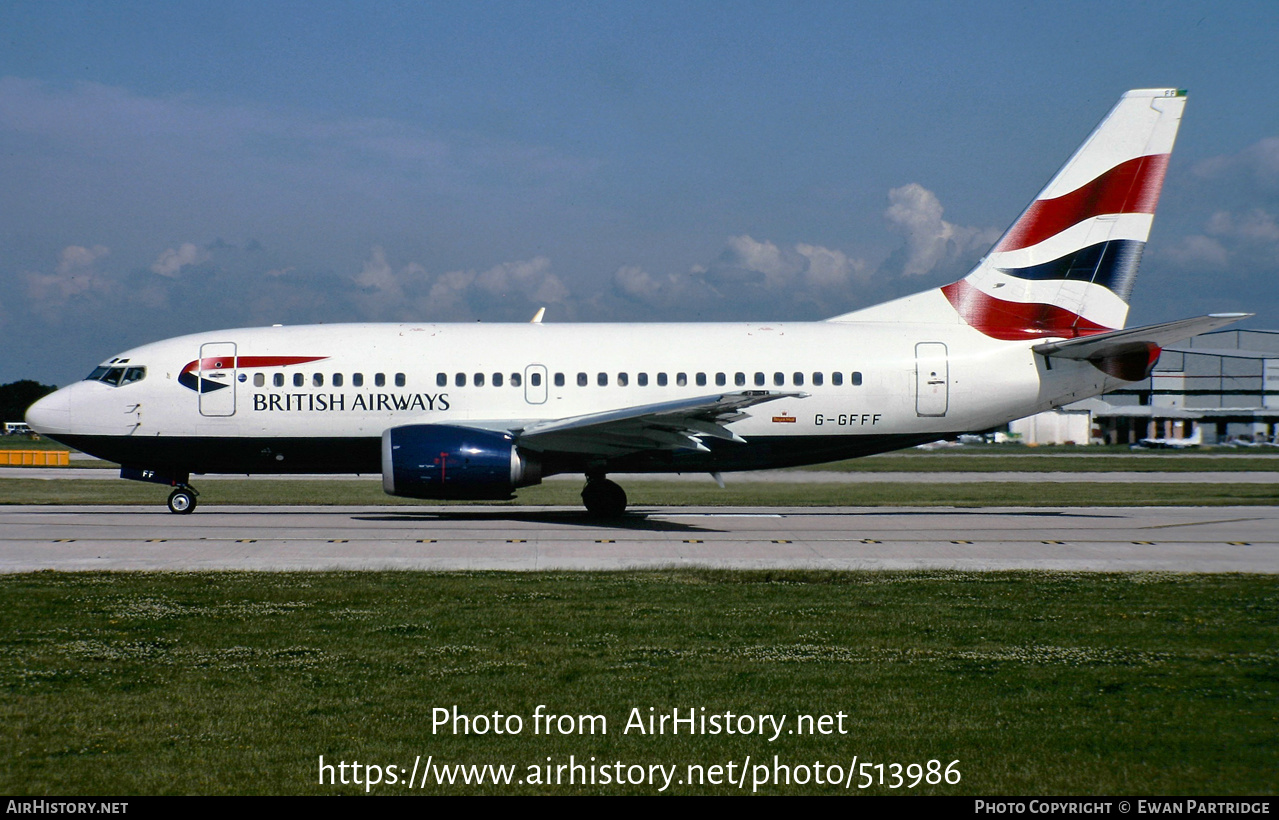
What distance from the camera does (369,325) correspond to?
23.0m

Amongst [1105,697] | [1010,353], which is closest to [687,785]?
[1105,697]

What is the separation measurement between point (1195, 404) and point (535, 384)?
99841 millimetres

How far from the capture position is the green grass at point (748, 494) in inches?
1059

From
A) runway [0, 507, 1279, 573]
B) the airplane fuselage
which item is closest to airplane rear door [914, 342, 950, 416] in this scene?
the airplane fuselage

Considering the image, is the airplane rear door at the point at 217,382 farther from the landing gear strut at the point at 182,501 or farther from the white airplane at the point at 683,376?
the landing gear strut at the point at 182,501

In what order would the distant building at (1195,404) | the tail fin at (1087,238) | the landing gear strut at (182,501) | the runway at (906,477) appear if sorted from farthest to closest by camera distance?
the distant building at (1195,404)
the runway at (906,477)
the landing gear strut at (182,501)
the tail fin at (1087,238)

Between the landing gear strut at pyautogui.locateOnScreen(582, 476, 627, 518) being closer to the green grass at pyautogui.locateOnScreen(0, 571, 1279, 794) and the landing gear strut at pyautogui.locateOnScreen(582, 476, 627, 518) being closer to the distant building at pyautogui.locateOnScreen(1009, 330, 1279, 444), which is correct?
the green grass at pyautogui.locateOnScreen(0, 571, 1279, 794)

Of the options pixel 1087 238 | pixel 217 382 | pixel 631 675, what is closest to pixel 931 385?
pixel 1087 238

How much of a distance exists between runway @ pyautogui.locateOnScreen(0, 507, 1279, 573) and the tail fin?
4.35m

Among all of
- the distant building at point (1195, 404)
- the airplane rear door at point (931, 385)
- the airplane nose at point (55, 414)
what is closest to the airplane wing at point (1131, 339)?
the airplane rear door at point (931, 385)

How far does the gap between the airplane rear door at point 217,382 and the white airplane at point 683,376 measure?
0.04m

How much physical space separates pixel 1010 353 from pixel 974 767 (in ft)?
56.8

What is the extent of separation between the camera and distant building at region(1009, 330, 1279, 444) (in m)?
96.2

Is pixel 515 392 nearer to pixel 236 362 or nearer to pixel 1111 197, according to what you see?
pixel 236 362
